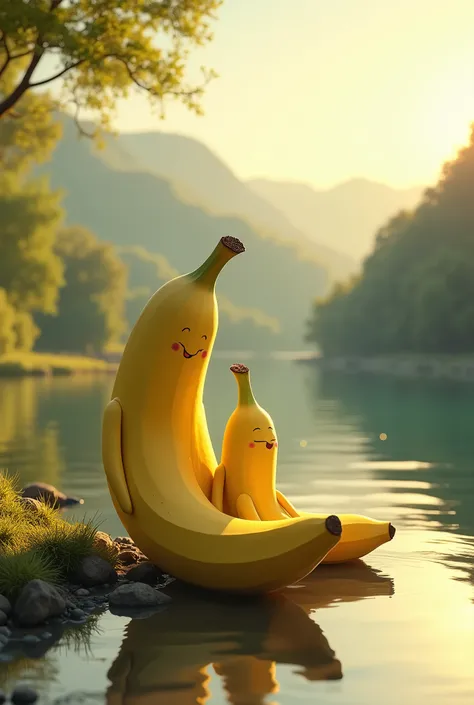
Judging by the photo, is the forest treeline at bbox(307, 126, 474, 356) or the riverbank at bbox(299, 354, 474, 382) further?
the forest treeline at bbox(307, 126, 474, 356)

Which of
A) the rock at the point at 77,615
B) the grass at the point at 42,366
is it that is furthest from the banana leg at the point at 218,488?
the grass at the point at 42,366

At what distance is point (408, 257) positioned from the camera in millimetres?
84750

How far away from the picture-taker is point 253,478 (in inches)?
341

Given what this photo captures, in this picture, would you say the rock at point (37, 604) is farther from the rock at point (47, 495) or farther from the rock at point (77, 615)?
the rock at point (47, 495)

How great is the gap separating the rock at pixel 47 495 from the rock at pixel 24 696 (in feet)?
19.7

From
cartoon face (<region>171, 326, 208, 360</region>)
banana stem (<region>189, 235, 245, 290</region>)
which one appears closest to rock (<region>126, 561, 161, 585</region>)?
cartoon face (<region>171, 326, 208, 360</region>)

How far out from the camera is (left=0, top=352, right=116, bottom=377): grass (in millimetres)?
53250

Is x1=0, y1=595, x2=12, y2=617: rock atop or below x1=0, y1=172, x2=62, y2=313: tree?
below

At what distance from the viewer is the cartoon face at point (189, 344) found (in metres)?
8.37

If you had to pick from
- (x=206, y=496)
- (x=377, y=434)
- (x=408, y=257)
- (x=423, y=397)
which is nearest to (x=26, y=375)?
(x=423, y=397)

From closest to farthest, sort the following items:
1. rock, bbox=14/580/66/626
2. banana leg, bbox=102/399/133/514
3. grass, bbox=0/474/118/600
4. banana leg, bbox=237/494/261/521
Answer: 1. rock, bbox=14/580/66/626
2. grass, bbox=0/474/118/600
3. banana leg, bbox=102/399/133/514
4. banana leg, bbox=237/494/261/521

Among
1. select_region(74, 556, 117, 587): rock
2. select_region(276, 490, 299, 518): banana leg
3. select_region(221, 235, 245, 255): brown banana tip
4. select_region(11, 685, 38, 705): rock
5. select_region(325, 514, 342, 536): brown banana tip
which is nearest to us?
select_region(11, 685, 38, 705): rock

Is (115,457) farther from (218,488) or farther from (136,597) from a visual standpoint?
(136,597)

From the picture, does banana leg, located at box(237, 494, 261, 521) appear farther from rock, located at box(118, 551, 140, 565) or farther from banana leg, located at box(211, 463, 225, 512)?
rock, located at box(118, 551, 140, 565)
